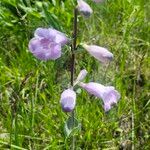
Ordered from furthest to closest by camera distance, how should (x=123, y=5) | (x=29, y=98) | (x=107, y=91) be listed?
(x=123, y=5) → (x=29, y=98) → (x=107, y=91)

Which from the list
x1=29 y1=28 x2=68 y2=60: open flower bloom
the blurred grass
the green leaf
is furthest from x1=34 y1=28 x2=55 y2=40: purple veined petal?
the green leaf

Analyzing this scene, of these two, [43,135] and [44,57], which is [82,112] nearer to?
[43,135]

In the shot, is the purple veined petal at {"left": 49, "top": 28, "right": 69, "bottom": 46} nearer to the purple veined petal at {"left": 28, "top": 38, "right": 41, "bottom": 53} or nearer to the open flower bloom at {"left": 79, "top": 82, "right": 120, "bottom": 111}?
the purple veined petal at {"left": 28, "top": 38, "right": 41, "bottom": 53}

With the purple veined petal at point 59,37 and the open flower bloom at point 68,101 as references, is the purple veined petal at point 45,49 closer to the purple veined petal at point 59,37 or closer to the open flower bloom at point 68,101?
the purple veined petal at point 59,37

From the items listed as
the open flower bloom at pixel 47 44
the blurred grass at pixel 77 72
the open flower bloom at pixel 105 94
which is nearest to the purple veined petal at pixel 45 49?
the open flower bloom at pixel 47 44

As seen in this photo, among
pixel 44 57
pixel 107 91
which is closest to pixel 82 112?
pixel 107 91
